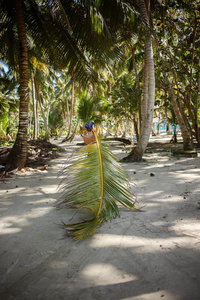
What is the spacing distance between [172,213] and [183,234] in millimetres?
622

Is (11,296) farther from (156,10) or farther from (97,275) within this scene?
(156,10)

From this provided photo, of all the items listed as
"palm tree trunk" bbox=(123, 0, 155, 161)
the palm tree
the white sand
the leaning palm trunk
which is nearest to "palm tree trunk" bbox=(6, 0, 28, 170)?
the palm tree

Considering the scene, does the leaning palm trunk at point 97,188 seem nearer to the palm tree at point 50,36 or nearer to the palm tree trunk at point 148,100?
the palm tree at point 50,36

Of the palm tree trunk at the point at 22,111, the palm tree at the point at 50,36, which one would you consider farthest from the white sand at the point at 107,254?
the palm tree at the point at 50,36

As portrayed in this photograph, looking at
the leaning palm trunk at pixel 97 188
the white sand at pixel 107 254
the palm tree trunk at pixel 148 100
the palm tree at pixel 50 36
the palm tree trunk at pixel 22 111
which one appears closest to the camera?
the white sand at pixel 107 254

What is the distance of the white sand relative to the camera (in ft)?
5.76

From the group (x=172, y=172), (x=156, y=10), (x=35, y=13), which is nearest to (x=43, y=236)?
(x=172, y=172)

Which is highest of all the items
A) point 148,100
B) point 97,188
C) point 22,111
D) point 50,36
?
point 50,36

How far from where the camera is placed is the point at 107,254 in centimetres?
224

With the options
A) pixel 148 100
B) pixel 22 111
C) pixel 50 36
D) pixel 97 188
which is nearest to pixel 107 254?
pixel 97 188

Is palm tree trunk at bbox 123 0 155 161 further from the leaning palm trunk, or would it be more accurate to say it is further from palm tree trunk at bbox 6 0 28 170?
the leaning palm trunk

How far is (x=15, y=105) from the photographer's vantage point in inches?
960

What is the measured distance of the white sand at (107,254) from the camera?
1755 millimetres

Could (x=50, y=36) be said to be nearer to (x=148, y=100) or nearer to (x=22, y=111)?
(x=22, y=111)
